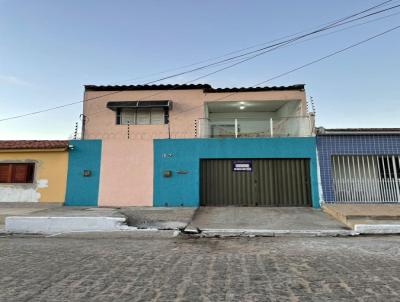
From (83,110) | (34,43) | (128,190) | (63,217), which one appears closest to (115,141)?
(128,190)

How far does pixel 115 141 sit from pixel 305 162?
8250 millimetres

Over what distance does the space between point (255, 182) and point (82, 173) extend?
7498 millimetres

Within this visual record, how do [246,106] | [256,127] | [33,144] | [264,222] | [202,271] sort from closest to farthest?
[202,271], [264,222], [33,144], [246,106], [256,127]

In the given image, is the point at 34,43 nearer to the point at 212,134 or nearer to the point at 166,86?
the point at 166,86

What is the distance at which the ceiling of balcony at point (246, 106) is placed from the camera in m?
13.2

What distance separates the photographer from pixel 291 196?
10586 millimetres

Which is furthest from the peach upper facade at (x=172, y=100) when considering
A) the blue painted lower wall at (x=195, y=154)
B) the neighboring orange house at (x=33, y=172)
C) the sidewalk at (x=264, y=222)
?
the sidewalk at (x=264, y=222)

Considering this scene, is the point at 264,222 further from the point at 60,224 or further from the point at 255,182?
the point at 60,224

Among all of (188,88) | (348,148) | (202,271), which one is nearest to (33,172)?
(188,88)

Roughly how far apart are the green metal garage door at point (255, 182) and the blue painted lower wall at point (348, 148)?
63cm

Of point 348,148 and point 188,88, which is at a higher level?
point 188,88

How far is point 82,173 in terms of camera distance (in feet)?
37.5

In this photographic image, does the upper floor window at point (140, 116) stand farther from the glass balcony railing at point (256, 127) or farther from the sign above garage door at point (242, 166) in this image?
the sign above garage door at point (242, 166)

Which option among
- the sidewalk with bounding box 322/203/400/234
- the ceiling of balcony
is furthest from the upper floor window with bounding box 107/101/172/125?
the sidewalk with bounding box 322/203/400/234
